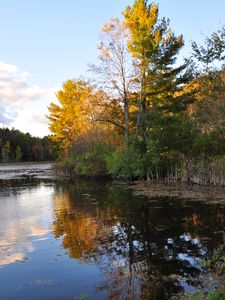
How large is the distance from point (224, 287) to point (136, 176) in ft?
79.2

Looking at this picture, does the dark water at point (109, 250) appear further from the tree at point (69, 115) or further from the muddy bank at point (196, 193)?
the tree at point (69, 115)

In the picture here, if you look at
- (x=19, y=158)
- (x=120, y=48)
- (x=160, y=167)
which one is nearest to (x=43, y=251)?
(x=160, y=167)

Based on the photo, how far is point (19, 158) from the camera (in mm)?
107938

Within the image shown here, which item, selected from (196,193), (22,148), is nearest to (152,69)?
(196,193)

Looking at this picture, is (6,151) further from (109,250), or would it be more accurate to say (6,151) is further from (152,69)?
(109,250)

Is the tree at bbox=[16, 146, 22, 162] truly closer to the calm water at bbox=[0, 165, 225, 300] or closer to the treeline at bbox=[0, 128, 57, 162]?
A: the treeline at bbox=[0, 128, 57, 162]

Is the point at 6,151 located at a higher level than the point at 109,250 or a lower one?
higher

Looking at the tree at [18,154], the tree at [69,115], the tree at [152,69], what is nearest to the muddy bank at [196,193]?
the tree at [152,69]

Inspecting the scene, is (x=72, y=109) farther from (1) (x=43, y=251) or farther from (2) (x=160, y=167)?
(1) (x=43, y=251)

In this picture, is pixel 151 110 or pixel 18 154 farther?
pixel 18 154

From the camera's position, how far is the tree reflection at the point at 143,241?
283 inches

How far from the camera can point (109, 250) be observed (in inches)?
378

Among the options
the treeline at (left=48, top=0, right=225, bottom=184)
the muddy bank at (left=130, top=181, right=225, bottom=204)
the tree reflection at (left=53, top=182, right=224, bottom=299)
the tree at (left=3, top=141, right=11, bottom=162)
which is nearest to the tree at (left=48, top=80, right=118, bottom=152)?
the treeline at (left=48, top=0, right=225, bottom=184)

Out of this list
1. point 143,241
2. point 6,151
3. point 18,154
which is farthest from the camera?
point 18,154
